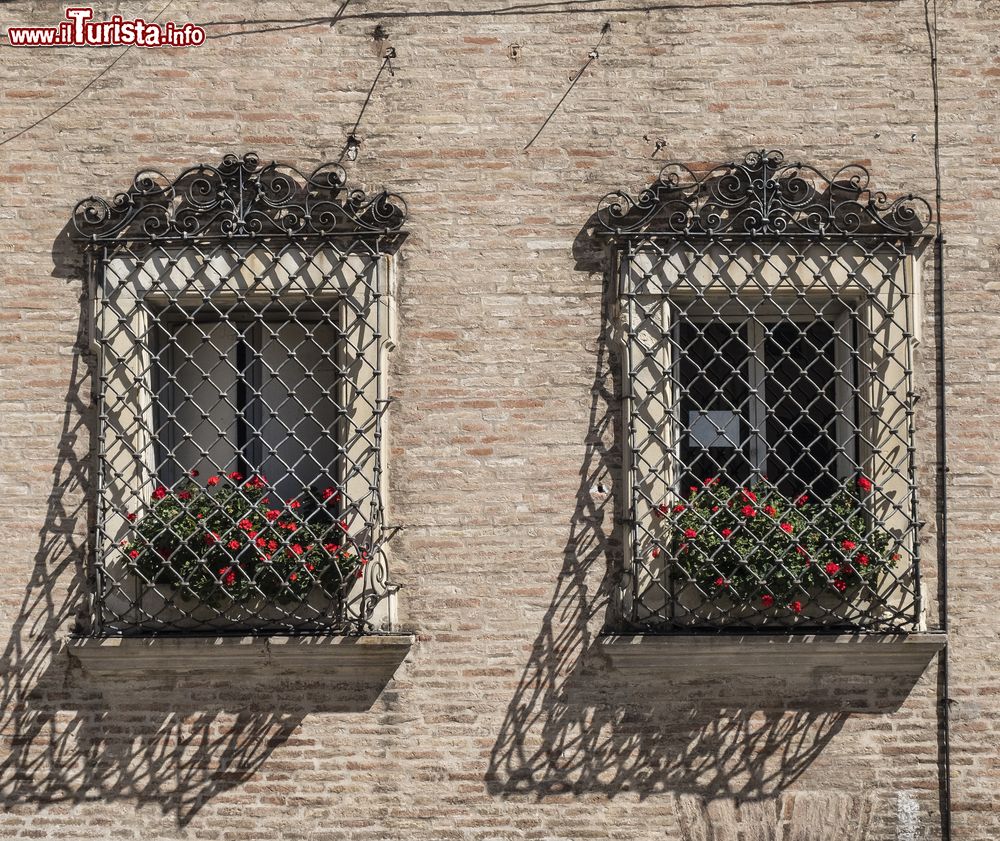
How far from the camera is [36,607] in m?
5.88

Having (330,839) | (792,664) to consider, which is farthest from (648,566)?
(330,839)

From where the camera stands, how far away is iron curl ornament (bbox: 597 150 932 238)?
19.4 ft

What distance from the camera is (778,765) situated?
18.9 ft

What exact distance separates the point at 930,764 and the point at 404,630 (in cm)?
264

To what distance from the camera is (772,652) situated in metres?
5.67

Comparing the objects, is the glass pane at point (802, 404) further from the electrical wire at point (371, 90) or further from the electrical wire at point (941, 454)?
the electrical wire at point (371, 90)

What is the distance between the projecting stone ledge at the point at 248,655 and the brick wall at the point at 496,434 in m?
0.11

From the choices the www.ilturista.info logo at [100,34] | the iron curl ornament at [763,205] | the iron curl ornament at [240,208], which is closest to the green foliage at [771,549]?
the iron curl ornament at [763,205]

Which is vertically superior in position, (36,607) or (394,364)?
(394,364)

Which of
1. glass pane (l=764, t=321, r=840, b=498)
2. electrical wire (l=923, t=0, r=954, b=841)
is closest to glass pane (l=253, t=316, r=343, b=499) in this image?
glass pane (l=764, t=321, r=840, b=498)

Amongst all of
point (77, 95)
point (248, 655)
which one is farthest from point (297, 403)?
point (77, 95)

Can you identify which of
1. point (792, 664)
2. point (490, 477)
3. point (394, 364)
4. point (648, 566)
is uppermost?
point (394, 364)

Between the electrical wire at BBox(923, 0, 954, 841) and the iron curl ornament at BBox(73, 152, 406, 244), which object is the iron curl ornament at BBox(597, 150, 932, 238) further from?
the iron curl ornament at BBox(73, 152, 406, 244)

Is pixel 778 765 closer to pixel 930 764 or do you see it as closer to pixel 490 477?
pixel 930 764
